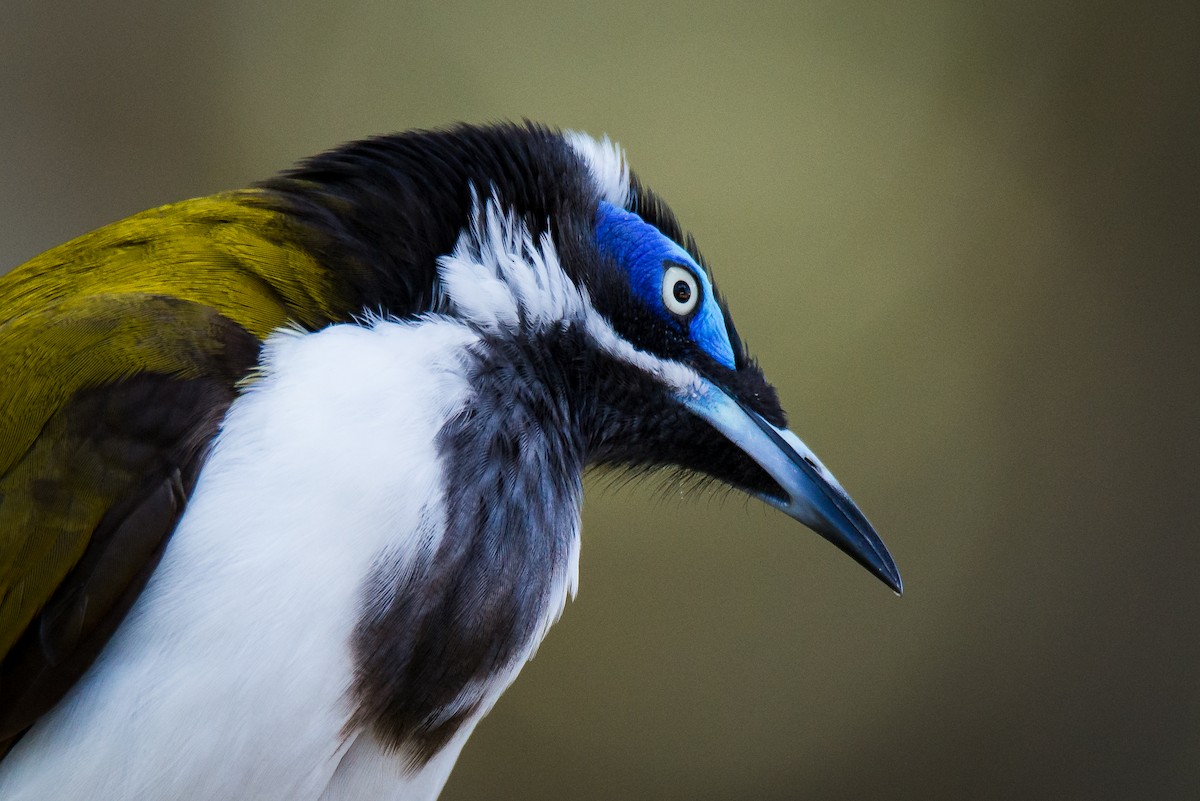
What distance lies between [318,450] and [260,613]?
8 cm

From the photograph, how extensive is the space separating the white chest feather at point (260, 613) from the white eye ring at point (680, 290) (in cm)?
24

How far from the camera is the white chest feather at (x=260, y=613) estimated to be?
0.51 meters

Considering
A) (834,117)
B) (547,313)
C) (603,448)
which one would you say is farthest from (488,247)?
(834,117)

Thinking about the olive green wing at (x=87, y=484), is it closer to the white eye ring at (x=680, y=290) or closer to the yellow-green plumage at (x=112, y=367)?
the yellow-green plumage at (x=112, y=367)

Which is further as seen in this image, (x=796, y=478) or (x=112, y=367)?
(x=796, y=478)

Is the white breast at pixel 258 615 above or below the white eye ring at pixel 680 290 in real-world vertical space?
below

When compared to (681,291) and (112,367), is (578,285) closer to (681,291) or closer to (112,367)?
(681,291)

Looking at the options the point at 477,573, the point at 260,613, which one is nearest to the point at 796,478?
the point at 477,573

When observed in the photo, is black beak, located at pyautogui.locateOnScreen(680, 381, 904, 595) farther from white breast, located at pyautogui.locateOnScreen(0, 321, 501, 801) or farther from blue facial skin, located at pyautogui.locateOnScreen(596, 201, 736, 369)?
white breast, located at pyautogui.locateOnScreen(0, 321, 501, 801)

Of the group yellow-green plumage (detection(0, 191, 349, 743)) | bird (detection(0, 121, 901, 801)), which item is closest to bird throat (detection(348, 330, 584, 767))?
bird (detection(0, 121, 901, 801))

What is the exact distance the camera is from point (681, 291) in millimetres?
746

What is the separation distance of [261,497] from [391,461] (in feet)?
0.22

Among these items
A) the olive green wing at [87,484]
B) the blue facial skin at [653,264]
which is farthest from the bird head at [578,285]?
the olive green wing at [87,484]

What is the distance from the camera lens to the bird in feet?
1.67
